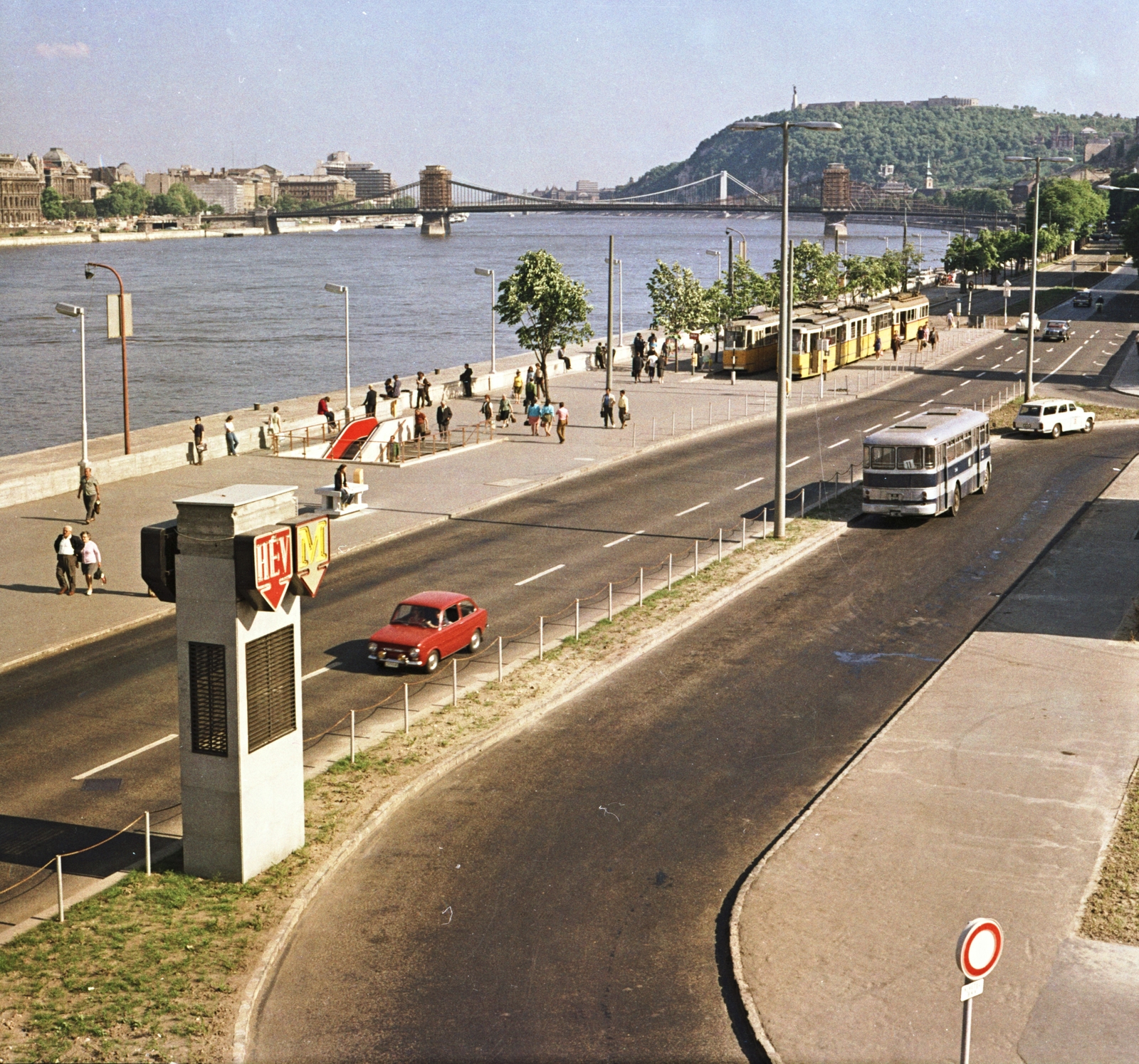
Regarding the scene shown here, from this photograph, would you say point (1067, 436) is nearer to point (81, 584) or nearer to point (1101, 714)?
point (1101, 714)

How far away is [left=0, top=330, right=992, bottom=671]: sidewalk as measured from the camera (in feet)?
88.9

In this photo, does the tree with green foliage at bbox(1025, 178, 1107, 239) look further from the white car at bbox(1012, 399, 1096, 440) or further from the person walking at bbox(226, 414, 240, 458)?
the person walking at bbox(226, 414, 240, 458)

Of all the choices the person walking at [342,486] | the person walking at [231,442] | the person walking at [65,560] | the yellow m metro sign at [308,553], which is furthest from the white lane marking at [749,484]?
the yellow m metro sign at [308,553]

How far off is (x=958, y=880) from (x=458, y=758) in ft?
23.1

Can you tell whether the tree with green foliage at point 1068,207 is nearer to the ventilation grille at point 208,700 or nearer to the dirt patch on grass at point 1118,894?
the dirt patch on grass at point 1118,894

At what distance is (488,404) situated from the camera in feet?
165

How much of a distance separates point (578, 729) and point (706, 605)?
6976mm

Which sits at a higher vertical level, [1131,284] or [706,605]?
[1131,284]

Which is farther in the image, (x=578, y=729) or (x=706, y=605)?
(x=706, y=605)

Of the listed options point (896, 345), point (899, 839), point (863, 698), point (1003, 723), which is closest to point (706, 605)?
point (863, 698)

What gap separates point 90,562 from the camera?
1110 inches

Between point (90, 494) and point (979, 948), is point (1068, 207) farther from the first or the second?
point (979, 948)

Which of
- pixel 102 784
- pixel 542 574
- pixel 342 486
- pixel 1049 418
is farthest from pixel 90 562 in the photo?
pixel 1049 418

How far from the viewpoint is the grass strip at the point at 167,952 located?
1214 cm
